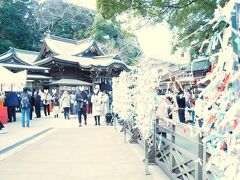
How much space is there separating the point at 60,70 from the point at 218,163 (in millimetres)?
30856

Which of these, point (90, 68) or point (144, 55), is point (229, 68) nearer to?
point (144, 55)

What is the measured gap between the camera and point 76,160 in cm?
→ 748

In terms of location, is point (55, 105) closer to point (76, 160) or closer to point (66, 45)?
point (66, 45)

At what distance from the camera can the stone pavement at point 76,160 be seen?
20.2ft

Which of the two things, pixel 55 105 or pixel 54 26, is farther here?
pixel 54 26

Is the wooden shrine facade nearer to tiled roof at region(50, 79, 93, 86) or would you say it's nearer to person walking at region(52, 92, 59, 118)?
tiled roof at region(50, 79, 93, 86)

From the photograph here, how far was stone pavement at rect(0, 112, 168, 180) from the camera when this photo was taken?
20.2 ft

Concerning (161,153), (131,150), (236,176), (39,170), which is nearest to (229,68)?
(236,176)

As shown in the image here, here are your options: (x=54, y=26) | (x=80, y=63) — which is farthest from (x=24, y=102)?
(x=54, y=26)

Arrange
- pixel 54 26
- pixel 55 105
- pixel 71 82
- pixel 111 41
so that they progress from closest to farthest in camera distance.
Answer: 1. pixel 55 105
2. pixel 71 82
3. pixel 111 41
4. pixel 54 26

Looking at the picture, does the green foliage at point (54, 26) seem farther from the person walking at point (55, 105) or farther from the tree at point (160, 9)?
the tree at point (160, 9)

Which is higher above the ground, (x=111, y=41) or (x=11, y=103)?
(x=111, y=41)

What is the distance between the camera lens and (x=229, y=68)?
1826mm

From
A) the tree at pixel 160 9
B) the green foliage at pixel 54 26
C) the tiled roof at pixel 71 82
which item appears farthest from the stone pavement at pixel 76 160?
the green foliage at pixel 54 26
